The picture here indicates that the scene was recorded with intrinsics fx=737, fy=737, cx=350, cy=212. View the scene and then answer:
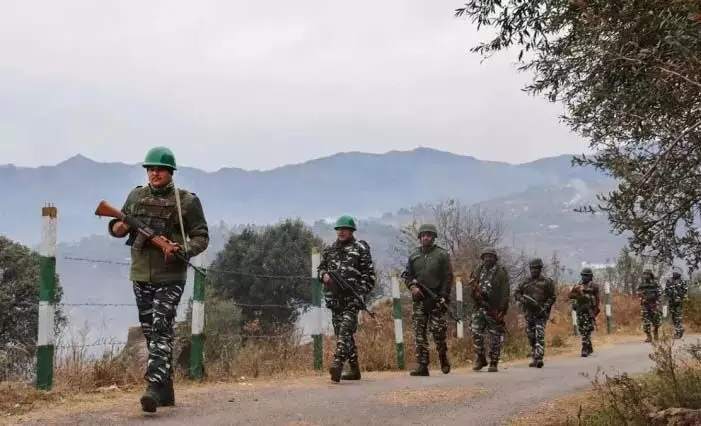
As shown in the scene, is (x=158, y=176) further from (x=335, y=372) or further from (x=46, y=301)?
(x=335, y=372)

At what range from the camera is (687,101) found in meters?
5.75

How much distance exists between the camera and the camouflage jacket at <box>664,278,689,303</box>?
1959 cm

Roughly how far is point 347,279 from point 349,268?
159 millimetres

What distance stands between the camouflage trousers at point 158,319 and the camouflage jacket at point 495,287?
6527mm

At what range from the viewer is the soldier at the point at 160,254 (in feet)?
20.1

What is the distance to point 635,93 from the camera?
20.1 ft

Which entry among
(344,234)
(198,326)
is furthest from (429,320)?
(198,326)

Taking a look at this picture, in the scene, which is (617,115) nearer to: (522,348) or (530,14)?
(530,14)

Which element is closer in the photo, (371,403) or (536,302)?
(371,403)

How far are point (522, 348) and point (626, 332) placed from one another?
434 inches

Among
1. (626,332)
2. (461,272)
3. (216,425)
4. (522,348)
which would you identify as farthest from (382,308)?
(216,425)

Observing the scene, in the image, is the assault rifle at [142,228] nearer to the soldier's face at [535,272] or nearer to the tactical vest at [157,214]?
the tactical vest at [157,214]

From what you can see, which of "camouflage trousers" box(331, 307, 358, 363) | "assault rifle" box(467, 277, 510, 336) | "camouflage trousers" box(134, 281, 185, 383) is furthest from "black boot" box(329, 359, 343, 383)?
"assault rifle" box(467, 277, 510, 336)

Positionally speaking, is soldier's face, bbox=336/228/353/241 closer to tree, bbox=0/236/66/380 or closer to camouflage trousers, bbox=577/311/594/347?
camouflage trousers, bbox=577/311/594/347
